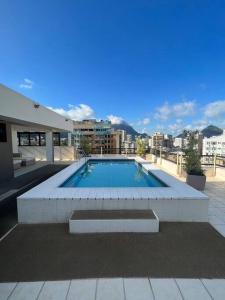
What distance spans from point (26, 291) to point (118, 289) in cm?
90

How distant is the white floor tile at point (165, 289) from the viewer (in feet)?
5.31

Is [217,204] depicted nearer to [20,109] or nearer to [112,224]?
[112,224]

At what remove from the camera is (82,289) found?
5.58 ft

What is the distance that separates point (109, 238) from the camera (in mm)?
2602

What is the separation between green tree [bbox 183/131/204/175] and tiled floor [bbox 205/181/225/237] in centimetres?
68

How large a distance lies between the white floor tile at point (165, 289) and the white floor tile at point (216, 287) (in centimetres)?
32

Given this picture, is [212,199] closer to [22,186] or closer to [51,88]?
[22,186]

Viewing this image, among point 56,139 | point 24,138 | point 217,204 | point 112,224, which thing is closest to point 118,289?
point 112,224

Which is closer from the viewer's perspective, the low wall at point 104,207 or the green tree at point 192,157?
the low wall at point 104,207

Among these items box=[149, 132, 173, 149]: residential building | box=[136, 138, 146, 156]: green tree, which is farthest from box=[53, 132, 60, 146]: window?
box=[149, 132, 173, 149]: residential building

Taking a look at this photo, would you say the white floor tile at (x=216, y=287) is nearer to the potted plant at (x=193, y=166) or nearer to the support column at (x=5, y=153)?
the potted plant at (x=193, y=166)

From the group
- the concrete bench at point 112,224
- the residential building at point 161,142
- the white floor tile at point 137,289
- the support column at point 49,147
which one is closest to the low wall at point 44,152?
the support column at point 49,147

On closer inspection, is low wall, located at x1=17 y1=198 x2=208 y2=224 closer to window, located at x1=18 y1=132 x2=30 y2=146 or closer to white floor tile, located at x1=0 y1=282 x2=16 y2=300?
white floor tile, located at x1=0 y1=282 x2=16 y2=300

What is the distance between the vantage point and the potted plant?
5.36 metres
